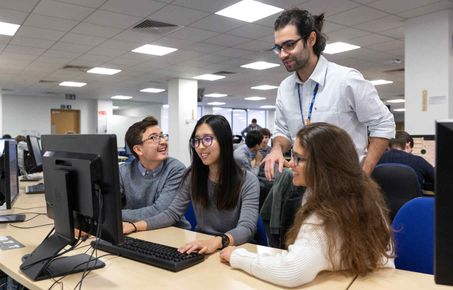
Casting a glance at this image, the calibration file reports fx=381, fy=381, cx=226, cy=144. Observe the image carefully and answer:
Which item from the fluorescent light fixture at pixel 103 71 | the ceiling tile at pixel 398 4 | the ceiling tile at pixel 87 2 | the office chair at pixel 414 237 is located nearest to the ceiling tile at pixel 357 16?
the ceiling tile at pixel 398 4

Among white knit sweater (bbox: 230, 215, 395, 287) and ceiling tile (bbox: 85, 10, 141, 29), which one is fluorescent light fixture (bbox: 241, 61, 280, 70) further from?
white knit sweater (bbox: 230, 215, 395, 287)

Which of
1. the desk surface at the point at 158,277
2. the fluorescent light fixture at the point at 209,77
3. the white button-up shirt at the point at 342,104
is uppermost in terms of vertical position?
the fluorescent light fixture at the point at 209,77

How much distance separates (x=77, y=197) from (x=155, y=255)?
0.36 m

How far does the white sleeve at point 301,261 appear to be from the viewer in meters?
1.11

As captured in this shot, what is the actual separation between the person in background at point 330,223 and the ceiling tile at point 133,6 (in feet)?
11.1

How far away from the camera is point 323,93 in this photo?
1.88 meters

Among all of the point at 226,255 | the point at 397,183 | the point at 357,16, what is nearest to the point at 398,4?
the point at 357,16

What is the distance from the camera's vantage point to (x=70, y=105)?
1338cm

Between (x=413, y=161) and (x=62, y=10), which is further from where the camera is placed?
(x=62, y=10)

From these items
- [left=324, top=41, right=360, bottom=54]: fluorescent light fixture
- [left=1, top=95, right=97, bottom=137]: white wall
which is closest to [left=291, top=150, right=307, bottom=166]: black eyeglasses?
[left=324, top=41, right=360, bottom=54]: fluorescent light fixture

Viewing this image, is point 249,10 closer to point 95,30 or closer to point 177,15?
point 177,15

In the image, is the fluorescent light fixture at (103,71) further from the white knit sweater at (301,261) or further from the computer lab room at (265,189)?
the white knit sweater at (301,261)

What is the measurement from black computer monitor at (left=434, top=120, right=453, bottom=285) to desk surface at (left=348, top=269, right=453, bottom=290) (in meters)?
0.51

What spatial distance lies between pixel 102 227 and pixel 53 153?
0.35 meters
